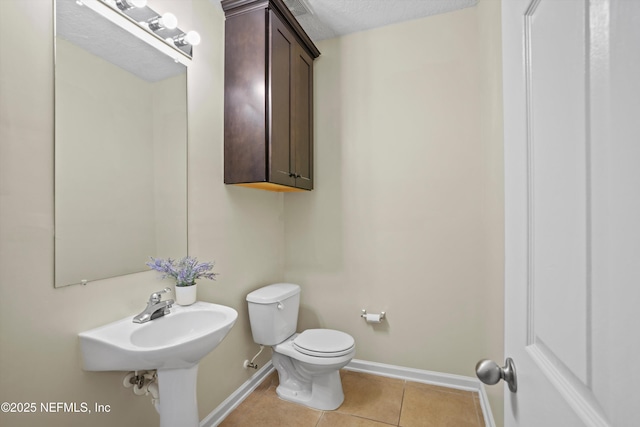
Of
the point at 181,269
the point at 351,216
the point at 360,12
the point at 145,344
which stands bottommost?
the point at 145,344

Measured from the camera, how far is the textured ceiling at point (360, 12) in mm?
1966

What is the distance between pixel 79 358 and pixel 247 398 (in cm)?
117

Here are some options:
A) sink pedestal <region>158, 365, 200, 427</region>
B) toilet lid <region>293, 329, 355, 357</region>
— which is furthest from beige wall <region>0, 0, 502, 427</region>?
toilet lid <region>293, 329, 355, 357</region>

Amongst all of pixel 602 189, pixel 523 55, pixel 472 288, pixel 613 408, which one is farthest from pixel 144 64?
pixel 472 288

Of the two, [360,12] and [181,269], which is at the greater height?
[360,12]

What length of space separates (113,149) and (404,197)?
1793mm

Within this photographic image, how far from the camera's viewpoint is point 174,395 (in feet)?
3.98

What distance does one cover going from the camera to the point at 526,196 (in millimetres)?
560

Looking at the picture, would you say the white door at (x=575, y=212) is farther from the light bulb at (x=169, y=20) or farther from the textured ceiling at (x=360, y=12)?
the textured ceiling at (x=360, y=12)

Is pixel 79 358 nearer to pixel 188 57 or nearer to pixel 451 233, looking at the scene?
pixel 188 57

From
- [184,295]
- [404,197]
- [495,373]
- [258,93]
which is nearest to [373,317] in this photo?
[404,197]

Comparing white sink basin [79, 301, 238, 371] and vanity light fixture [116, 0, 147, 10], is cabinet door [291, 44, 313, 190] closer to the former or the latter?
vanity light fixture [116, 0, 147, 10]

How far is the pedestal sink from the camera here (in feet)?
3.49

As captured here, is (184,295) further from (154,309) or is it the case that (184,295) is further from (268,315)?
(268,315)
